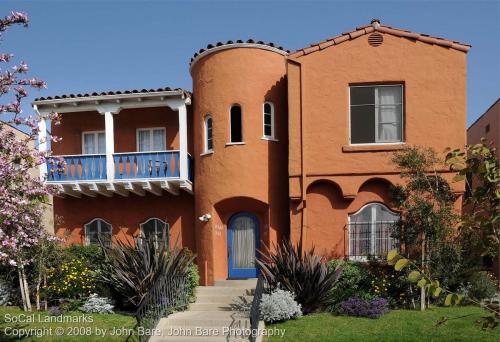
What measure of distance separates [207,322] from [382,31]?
9.92 meters

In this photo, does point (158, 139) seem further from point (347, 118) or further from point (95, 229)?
point (347, 118)

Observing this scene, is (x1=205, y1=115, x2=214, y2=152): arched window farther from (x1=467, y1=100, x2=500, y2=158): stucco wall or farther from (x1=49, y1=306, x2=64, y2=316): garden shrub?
(x1=467, y1=100, x2=500, y2=158): stucco wall

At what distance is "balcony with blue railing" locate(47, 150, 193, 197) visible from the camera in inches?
590

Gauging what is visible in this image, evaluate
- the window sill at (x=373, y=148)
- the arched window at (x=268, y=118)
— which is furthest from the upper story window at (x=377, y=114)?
the arched window at (x=268, y=118)

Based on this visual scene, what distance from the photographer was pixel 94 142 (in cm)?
1723

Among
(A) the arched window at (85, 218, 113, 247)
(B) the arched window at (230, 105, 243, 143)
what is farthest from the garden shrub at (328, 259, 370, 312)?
(A) the arched window at (85, 218, 113, 247)

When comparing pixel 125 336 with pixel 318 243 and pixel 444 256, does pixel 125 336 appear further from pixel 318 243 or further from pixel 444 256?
pixel 444 256

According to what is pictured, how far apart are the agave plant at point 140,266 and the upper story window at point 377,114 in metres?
6.54

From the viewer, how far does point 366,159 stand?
1351 cm

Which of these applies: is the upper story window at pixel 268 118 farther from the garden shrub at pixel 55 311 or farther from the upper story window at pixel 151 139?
the garden shrub at pixel 55 311

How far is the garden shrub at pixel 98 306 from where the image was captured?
1182 cm

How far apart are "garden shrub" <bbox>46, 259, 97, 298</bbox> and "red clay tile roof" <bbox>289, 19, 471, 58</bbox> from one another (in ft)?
30.1

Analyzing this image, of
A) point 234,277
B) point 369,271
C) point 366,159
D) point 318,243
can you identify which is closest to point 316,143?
point 366,159

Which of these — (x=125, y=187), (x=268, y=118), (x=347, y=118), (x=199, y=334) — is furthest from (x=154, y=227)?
(x=347, y=118)
